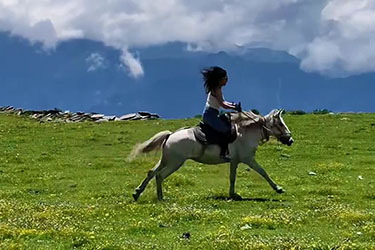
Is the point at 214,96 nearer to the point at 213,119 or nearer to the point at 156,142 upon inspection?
the point at 213,119

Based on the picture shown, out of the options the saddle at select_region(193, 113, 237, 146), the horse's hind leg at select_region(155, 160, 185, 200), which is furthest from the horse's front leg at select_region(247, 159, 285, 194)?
the horse's hind leg at select_region(155, 160, 185, 200)

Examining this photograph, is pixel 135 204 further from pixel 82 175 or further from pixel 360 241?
pixel 82 175

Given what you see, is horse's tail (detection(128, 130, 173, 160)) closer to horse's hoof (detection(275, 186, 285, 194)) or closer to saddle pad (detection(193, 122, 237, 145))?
saddle pad (detection(193, 122, 237, 145))

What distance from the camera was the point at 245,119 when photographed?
→ 22.4m

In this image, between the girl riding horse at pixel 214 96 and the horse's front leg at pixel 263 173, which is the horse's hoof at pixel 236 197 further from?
the girl riding horse at pixel 214 96

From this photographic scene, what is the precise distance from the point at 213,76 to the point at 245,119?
7.49 ft

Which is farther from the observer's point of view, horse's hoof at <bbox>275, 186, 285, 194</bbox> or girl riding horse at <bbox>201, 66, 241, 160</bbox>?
horse's hoof at <bbox>275, 186, 285, 194</bbox>

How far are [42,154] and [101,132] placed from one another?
11314mm

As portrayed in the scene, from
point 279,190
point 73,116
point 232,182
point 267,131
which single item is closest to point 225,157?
point 232,182

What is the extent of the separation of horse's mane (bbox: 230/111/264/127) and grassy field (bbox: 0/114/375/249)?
2424 mm

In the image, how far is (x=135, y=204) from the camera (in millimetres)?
19891

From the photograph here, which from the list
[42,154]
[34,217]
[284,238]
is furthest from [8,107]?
[284,238]

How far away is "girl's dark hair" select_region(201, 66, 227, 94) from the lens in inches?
822

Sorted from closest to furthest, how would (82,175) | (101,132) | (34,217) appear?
(34,217), (82,175), (101,132)
